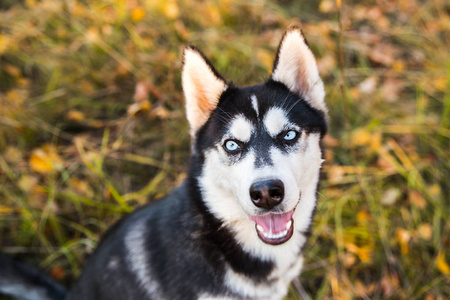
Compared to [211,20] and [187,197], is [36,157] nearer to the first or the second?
[187,197]

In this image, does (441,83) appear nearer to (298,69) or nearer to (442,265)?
(442,265)

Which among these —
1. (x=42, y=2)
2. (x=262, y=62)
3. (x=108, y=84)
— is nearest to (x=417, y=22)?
(x=262, y=62)

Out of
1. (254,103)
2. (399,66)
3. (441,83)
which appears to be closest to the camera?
(254,103)

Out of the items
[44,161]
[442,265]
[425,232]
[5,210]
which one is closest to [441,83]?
[425,232]

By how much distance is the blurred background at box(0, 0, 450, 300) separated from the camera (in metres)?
3.30

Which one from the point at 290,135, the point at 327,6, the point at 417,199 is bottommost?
the point at 417,199

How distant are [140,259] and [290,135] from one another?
1.21m

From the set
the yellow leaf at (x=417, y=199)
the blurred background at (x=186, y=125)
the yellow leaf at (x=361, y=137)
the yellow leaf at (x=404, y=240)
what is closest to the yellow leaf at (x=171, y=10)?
the blurred background at (x=186, y=125)

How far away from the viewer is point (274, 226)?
213cm

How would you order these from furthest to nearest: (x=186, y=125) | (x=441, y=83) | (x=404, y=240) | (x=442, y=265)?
(x=441, y=83), (x=186, y=125), (x=404, y=240), (x=442, y=265)

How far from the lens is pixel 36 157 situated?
3.71 metres

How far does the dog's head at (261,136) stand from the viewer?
2.01m

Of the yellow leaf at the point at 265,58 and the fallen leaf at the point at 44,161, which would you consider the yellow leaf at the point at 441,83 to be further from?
the fallen leaf at the point at 44,161

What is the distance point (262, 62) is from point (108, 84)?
6.16ft
